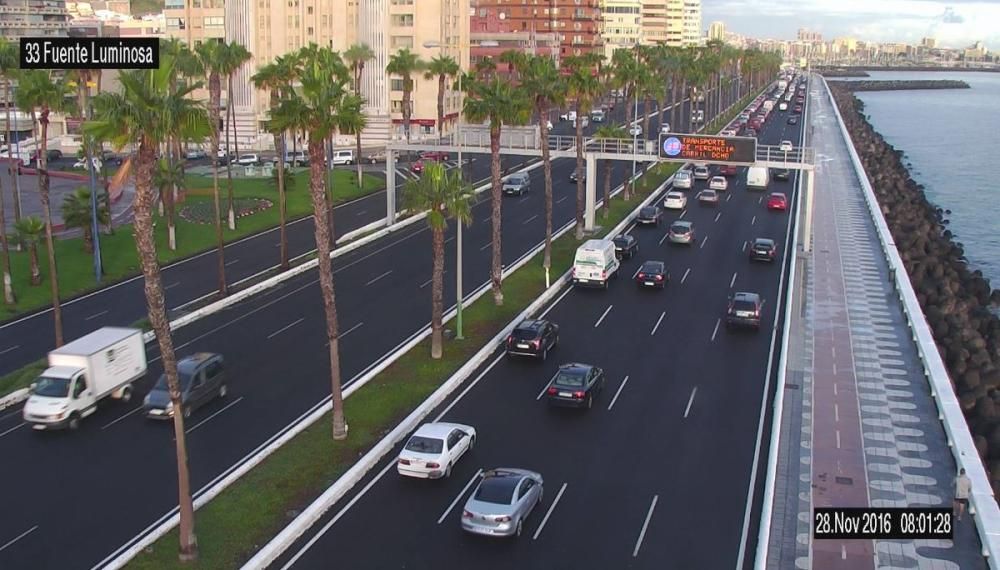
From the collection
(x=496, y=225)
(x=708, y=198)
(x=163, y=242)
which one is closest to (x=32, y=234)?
(x=163, y=242)

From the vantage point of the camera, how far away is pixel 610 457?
28734mm

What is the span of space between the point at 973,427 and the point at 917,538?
12.4 meters

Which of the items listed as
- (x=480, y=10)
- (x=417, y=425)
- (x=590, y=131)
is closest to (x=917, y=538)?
(x=417, y=425)

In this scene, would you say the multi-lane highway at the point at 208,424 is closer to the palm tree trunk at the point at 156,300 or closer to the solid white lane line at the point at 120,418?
the solid white lane line at the point at 120,418

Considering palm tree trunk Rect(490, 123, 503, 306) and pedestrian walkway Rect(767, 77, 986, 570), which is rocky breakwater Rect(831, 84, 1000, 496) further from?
palm tree trunk Rect(490, 123, 503, 306)

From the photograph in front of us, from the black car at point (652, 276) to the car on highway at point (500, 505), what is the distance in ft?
81.0

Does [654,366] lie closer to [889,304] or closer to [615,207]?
[889,304]

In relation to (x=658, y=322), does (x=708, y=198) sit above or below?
above

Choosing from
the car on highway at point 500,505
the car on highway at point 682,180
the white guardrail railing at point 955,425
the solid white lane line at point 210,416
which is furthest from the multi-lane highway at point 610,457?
the car on highway at point 682,180

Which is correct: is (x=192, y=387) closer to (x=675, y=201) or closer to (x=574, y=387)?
(x=574, y=387)

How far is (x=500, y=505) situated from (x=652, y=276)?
2641 centimetres

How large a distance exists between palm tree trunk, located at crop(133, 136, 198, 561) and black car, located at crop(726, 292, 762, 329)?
25744 mm

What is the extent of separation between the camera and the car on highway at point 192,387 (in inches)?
1222

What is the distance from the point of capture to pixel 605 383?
35125 millimetres
